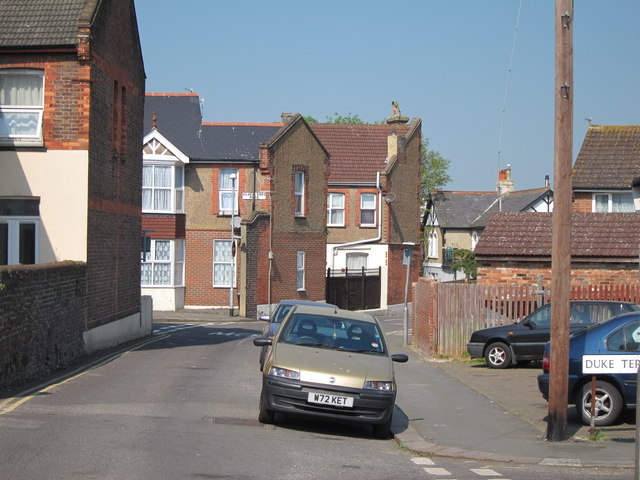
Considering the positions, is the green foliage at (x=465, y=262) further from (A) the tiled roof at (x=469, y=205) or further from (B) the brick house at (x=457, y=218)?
(A) the tiled roof at (x=469, y=205)

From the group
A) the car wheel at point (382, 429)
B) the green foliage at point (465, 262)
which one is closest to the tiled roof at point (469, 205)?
the green foliage at point (465, 262)

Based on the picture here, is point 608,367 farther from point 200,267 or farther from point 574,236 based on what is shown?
point 200,267

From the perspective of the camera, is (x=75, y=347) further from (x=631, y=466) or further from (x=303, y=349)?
(x=631, y=466)

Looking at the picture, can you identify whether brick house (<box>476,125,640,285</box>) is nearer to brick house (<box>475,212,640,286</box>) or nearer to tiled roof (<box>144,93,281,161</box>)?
brick house (<box>475,212,640,286</box>)

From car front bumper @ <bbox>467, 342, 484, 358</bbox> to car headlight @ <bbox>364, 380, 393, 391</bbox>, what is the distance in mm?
8942

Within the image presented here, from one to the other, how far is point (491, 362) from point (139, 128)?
1171 centimetres

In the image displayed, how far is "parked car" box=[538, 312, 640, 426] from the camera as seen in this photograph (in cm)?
1216

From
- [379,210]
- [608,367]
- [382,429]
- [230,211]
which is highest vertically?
[379,210]

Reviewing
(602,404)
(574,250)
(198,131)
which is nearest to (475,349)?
(574,250)

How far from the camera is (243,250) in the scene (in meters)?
37.5

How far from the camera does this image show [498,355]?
65.2ft

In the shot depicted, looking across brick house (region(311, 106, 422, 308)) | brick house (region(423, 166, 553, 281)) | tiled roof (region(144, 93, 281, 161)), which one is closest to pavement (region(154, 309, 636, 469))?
tiled roof (region(144, 93, 281, 161))

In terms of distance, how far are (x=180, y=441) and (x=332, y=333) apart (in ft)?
10.6

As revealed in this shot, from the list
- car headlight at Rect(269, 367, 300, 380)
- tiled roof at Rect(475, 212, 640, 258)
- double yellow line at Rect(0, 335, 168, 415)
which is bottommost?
double yellow line at Rect(0, 335, 168, 415)
